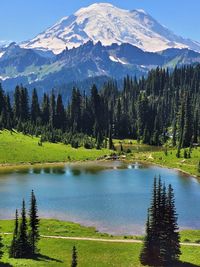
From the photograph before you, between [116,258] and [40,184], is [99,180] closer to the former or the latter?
[40,184]

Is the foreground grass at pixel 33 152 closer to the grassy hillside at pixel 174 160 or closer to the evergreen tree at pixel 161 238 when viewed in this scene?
the grassy hillside at pixel 174 160

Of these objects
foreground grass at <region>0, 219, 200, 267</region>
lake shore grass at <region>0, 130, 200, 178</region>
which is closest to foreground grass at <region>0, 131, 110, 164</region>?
lake shore grass at <region>0, 130, 200, 178</region>

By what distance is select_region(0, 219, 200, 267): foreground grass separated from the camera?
59.0 m

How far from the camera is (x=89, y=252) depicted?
6450 cm

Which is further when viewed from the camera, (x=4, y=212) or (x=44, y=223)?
(x=4, y=212)

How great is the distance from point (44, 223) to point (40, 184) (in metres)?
40.0

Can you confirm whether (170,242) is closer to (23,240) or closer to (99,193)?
(23,240)

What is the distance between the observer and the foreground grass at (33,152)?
16050 centimetres

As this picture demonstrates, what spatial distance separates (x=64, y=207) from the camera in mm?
97125

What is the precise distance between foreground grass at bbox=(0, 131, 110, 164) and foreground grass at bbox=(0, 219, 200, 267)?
82.6 metres

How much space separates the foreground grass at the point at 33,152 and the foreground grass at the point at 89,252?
82.6 metres

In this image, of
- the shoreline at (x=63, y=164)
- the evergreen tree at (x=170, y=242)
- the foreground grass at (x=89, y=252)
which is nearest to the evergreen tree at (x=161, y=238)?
the evergreen tree at (x=170, y=242)

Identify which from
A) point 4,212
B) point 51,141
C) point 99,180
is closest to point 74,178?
point 99,180

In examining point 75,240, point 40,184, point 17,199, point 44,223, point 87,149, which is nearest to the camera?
point 75,240
